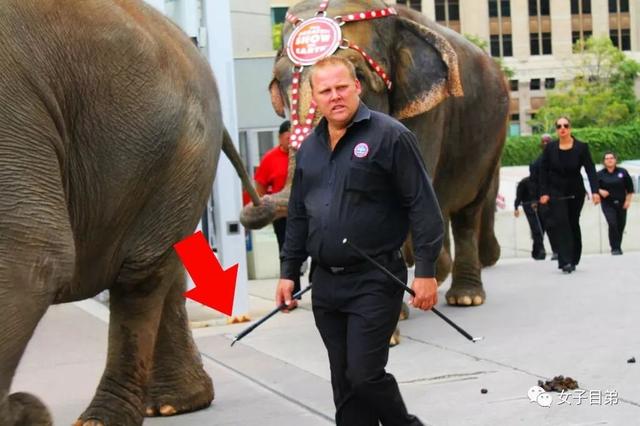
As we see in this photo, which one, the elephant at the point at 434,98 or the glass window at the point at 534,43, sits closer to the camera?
the elephant at the point at 434,98

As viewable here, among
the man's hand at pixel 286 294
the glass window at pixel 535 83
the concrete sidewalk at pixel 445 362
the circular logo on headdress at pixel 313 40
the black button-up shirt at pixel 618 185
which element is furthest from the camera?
the glass window at pixel 535 83

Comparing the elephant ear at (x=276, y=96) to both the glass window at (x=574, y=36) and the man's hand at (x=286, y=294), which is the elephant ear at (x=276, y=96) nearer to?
the man's hand at (x=286, y=294)

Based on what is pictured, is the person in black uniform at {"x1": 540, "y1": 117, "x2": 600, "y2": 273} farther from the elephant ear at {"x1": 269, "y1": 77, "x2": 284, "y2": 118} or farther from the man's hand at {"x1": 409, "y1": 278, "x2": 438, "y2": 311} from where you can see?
the man's hand at {"x1": 409, "y1": 278, "x2": 438, "y2": 311}

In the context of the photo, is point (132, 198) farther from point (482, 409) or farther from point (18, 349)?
point (482, 409)

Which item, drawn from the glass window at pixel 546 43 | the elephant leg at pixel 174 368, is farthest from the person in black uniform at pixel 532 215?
the glass window at pixel 546 43

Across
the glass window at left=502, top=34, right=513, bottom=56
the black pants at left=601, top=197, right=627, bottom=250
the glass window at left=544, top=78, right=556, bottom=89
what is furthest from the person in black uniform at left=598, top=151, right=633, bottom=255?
the glass window at left=502, top=34, right=513, bottom=56

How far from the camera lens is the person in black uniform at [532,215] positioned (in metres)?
20.5

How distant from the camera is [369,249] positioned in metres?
5.67

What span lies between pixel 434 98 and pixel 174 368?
11.4 feet

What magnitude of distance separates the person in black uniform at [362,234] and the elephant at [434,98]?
2.06m

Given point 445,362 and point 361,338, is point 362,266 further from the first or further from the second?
point 445,362

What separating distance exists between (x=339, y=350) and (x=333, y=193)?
2.18 feet

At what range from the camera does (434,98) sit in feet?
A: 32.6

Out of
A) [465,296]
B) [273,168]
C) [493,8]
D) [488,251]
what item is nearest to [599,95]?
[493,8]
